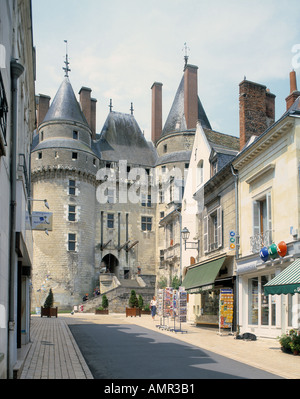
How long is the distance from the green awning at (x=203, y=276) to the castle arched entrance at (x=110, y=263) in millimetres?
27940

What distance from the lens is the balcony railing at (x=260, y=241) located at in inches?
620

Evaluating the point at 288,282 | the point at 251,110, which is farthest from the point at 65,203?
the point at 288,282

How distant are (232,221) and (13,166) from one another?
39.3 feet

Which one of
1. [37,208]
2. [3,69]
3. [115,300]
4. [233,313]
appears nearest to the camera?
[3,69]

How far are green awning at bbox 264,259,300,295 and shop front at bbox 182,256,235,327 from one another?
17.6 feet

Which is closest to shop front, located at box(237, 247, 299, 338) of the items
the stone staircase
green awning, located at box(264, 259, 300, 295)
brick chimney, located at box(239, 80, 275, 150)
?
green awning, located at box(264, 259, 300, 295)

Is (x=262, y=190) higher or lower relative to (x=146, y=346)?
higher

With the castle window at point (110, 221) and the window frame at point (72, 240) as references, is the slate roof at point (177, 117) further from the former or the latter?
the window frame at point (72, 240)

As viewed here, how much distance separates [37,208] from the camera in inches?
1828

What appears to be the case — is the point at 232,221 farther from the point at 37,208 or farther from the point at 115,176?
the point at 115,176

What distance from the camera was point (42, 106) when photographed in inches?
2093

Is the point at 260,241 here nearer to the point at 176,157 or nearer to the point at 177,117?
the point at 176,157

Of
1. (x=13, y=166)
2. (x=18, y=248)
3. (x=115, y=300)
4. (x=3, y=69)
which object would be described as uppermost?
(x=3, y=69)

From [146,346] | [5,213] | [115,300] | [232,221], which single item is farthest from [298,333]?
[115,300]
